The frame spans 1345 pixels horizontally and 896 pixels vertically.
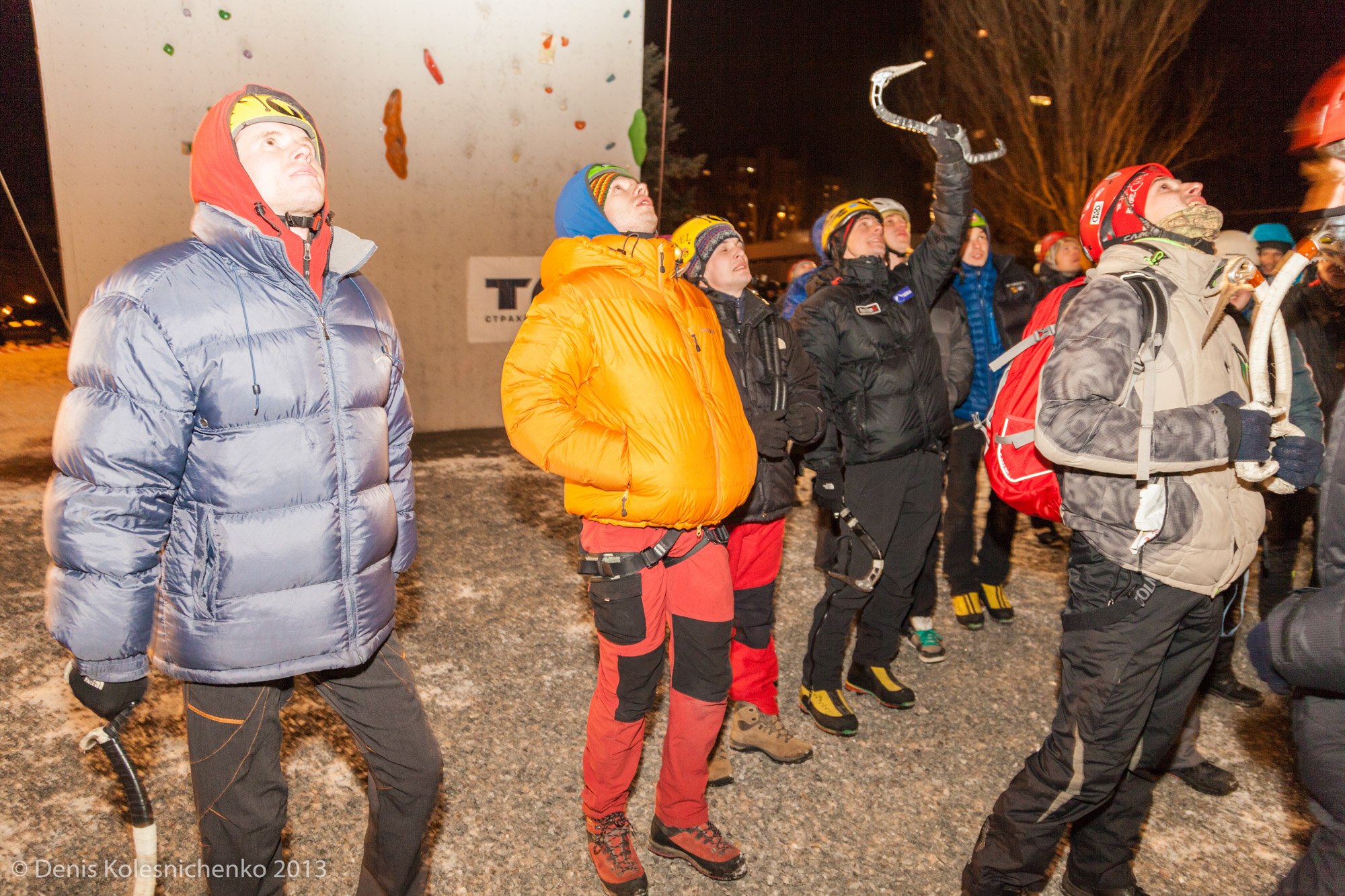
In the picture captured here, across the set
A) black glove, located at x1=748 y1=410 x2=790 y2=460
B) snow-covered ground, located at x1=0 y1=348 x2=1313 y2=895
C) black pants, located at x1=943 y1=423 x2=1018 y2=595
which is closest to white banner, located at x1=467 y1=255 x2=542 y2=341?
snow-covered ground, located at x1=0 y1=348 x2=1313 y2=895

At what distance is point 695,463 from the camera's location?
259 centimetres

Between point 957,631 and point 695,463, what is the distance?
3.08 m

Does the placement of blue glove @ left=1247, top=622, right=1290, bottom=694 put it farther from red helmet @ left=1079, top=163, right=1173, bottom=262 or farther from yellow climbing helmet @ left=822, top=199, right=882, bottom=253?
yellow climbing helmet @ left=822, top=199, right=882, bottom=253

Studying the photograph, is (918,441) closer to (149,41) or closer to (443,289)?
(443,289)

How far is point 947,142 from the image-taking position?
360 cm

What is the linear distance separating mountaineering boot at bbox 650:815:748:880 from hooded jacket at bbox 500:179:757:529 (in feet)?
3.72

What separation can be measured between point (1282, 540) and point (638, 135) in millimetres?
7669

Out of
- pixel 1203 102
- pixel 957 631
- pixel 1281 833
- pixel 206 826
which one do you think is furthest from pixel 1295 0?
pixel 206 826

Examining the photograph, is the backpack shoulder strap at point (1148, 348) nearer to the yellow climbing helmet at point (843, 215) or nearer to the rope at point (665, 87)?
the yellow climbing helmet at point (843, 215)

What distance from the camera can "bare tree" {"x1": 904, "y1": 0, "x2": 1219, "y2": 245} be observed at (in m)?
16.5

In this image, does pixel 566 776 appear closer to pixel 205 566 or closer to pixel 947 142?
pixel 205 566

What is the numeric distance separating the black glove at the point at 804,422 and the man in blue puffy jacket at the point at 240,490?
148cm

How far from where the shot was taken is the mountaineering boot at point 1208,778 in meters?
3.48

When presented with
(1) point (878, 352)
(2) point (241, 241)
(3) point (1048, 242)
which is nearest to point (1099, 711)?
(1) point (878, 352)
